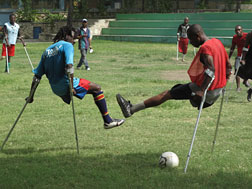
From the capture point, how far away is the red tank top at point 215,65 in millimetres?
6594

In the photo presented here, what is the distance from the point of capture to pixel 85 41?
19656 mm

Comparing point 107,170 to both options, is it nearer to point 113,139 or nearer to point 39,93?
point 113,139

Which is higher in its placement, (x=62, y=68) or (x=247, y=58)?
(x=62, y=68)

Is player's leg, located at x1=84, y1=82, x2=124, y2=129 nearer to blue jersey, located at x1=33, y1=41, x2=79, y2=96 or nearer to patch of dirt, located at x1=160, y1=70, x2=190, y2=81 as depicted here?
blue jersey, located at x1=33, y1=41, x2=79, y2=96

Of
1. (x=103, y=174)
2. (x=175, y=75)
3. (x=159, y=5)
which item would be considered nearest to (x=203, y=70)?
(x=103, y=174)

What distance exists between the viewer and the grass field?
6000 mm

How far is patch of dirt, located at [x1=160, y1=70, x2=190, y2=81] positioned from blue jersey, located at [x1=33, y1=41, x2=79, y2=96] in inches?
374

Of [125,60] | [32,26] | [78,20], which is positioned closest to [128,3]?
[78,20]

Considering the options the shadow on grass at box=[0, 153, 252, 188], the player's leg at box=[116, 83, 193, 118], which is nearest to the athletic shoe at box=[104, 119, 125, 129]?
the player's leg at box=[116, 83, 193, 118]

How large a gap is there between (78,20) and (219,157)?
37033 mm

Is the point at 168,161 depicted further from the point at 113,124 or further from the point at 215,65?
the point at 113,124

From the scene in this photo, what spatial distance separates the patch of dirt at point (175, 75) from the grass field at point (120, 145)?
297cm

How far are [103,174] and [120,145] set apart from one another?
1.55 metres

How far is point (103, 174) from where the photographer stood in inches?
243
